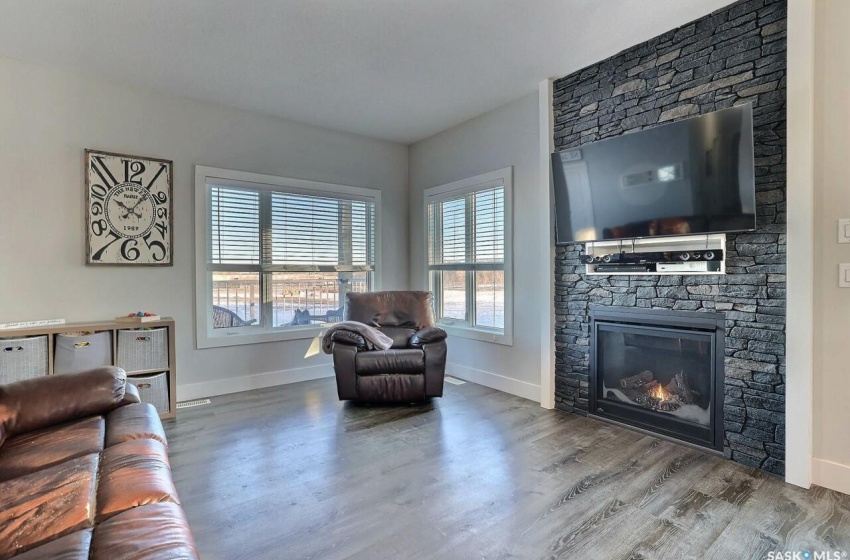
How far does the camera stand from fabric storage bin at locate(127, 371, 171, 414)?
10.4 ft

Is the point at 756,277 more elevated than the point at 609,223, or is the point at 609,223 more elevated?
the point at 609,223

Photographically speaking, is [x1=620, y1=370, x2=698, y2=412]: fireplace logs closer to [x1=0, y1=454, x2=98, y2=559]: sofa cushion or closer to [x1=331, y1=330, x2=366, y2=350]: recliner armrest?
[x1=331, y1=330, x2=366, y2=350]: recliner armrest

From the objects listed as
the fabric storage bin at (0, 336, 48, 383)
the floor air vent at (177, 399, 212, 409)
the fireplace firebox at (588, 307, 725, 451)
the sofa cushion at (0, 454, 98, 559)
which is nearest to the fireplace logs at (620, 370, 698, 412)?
the fireplace firebox at (588, 307, 725, 451)

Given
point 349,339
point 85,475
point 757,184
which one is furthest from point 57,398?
point 757,184

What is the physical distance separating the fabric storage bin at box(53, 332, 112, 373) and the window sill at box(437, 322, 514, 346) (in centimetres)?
305

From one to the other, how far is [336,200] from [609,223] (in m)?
2.92

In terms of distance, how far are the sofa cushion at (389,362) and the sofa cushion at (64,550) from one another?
7.93 feet

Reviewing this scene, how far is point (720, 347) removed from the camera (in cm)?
257

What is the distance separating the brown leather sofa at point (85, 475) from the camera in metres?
1.06

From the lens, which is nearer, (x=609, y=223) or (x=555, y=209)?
(x=609, y=223)

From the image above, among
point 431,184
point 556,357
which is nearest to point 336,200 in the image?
point 431,184

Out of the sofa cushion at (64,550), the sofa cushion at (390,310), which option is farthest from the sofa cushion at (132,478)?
the sofa cushion at (390,310)

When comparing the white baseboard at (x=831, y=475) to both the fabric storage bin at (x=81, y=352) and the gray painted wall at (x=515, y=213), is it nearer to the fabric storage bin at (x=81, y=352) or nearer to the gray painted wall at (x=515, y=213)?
the gray painted wall at (x=515, y=213)

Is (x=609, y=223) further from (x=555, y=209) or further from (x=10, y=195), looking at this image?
(x=10, y=195)
